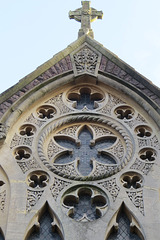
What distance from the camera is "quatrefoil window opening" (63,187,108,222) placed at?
1537 centimetres

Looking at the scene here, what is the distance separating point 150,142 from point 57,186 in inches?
103

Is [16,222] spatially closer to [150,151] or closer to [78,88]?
[150,151]

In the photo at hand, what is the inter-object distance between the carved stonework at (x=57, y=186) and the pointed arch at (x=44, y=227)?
367 mm

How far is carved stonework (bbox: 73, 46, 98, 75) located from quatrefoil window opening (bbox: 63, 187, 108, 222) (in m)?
4.29

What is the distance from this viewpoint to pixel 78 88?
62.6 feet

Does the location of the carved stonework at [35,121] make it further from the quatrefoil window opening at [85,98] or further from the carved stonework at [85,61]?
the carved stonework at [85,61]

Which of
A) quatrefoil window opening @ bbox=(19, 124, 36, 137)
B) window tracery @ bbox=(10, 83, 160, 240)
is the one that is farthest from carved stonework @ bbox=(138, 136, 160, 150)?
quatrefoil window opening @ bbox=(19, 124, 36, 137)

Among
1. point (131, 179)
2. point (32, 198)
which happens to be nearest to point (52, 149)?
point (32, 198)

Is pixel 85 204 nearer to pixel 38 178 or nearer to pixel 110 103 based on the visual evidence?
pixel 38 178

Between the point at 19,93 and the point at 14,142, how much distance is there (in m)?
1.53

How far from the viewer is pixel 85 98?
62.3 ft

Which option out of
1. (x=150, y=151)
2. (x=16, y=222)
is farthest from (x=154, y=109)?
(x=16, y=222)

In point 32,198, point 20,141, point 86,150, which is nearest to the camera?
point 32,198

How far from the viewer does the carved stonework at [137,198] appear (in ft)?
50.4
